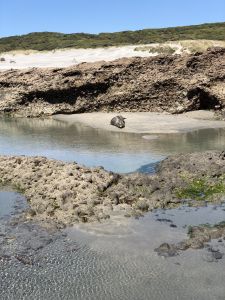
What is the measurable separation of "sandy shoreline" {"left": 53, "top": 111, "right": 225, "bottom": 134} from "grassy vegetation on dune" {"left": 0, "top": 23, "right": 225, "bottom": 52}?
5260 centimetres

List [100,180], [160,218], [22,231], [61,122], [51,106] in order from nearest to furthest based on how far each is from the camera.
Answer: [22,231] → [160,218] → [100,180] → [61,122] → [51,106]

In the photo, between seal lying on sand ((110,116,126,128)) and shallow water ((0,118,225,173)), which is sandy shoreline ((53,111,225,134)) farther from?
shallow water ((0,118,225,173))

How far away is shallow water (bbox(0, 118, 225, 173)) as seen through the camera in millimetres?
28281

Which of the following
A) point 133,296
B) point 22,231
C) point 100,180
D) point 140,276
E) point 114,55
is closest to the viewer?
point 133,296

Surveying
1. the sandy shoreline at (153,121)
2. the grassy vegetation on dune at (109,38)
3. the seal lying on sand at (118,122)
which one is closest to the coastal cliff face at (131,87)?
the sandy shoreline at (153,121)

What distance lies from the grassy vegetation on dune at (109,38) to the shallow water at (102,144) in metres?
60.1

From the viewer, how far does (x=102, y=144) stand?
3325cm

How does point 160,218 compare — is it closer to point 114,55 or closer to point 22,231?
point 22,231

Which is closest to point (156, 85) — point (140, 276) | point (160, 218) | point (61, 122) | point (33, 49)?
point (61, 122)

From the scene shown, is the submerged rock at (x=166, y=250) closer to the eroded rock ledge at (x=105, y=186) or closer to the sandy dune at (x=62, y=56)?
the eroded rock ledge at (x=105, y=186)

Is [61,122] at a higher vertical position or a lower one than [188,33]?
lower

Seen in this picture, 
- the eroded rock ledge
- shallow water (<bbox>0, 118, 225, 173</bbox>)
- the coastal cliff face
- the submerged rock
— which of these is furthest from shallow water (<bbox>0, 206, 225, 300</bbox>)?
the coastal cliff face

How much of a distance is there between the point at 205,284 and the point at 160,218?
17.4 feet

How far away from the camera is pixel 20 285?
13.4 m
